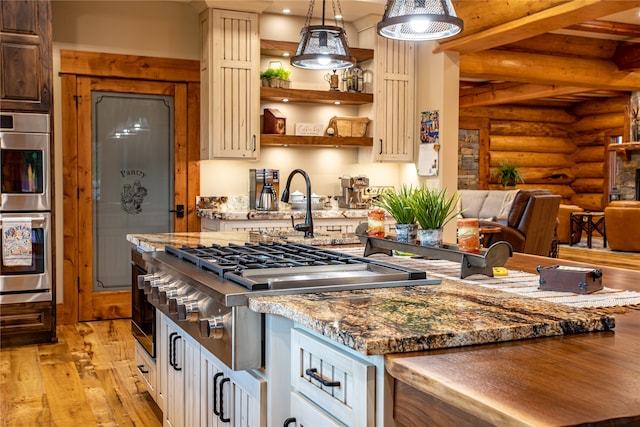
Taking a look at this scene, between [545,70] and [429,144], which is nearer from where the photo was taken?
[429,144]

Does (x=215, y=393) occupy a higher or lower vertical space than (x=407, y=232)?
lower

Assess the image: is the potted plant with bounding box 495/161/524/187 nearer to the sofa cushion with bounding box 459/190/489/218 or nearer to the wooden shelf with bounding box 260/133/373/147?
the sofa cushion with bounding box 459/190/489/218

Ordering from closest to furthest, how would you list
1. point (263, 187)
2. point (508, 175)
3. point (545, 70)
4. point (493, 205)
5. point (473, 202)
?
1. point (263, 187)
2. point (545, 70)
3. point (493, 205)
4. point (473, 202)
5. point (508, 175)

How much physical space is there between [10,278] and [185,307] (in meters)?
3.27

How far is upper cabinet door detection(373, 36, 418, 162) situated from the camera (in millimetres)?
6254

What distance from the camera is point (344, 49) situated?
12.5 feet

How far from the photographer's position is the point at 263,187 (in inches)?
228

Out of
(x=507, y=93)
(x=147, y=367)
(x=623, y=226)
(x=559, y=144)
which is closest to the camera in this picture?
(x=147, y=367)

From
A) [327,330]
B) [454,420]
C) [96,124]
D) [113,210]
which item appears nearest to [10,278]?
[113,210]

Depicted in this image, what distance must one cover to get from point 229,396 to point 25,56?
375cm

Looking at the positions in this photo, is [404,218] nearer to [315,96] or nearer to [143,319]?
[143,319]

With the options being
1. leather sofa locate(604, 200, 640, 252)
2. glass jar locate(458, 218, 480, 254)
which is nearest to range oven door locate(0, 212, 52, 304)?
glass jar locate(458, 218, 480, 254)

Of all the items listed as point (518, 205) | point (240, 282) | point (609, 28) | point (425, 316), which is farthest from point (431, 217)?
point (609, 28)

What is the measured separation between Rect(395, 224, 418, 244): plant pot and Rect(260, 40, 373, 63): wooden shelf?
3.78m
